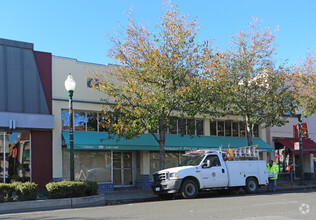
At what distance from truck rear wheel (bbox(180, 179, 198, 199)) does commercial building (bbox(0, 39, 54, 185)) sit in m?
7.06

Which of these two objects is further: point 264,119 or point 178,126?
point 178,126

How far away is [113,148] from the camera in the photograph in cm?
1875

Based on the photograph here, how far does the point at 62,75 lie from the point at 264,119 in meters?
11.8

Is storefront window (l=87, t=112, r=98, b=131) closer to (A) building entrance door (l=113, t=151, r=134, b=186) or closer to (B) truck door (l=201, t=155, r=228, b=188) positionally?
(A) building entrance door (l=113, t=151, r=134, b=186)

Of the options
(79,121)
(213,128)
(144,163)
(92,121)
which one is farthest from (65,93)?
(213,128)

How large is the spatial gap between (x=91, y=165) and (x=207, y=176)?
6.99m

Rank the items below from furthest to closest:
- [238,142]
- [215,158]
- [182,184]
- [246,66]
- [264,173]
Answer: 1. [238,142]
2. [246,66]
3. [264,173]
4. [215,158]
5. [182,184]

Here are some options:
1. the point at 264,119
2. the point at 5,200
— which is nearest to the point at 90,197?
the point at 5,200

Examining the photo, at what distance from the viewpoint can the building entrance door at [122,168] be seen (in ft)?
67.4

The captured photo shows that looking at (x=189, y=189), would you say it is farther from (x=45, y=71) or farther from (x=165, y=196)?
(x=45, y=71)

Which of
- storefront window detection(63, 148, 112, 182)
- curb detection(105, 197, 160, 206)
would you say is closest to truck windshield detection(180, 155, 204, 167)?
curb detection(105, 197, 160, 206)

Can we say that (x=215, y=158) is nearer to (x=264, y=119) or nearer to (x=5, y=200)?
(x=264, y=119)

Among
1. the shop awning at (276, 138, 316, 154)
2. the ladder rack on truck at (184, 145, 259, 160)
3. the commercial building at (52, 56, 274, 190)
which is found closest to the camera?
the ladder rack on truck at (184, 145, 259, 160)

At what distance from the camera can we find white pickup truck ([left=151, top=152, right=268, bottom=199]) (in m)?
15.0
